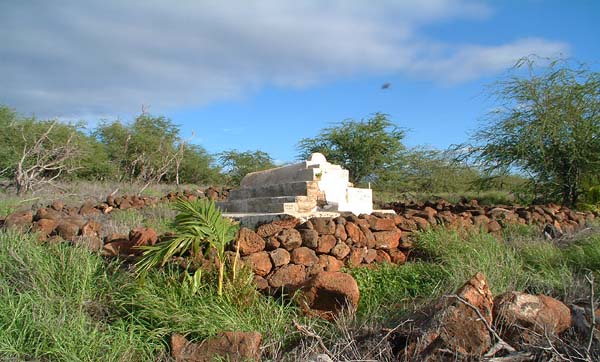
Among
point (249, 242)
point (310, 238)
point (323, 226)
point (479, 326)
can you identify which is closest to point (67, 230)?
point (249, 242)

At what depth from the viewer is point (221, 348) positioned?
385cm

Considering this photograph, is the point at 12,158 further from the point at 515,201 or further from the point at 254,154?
the point at 515,201

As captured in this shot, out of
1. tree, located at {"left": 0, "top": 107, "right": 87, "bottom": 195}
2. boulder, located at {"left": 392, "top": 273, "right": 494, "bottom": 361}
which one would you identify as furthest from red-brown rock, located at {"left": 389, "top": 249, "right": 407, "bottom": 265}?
tree, located at {"left": 0, "top": 107, "right": 87, "bottom": 195}

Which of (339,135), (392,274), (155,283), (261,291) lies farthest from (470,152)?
(155,283)

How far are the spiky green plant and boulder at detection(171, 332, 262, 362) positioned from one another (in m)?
0.66

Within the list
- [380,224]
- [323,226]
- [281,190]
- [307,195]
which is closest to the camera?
[323,226]

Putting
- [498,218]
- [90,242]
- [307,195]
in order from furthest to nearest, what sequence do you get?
[498,218]
[307,195]
[90,242]

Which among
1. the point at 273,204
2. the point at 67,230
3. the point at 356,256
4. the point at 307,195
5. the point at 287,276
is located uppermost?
the point at 307,195

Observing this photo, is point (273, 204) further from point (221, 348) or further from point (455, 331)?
point (455, 331)

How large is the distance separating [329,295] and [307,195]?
3.58 m

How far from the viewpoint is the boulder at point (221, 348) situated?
3756 mm

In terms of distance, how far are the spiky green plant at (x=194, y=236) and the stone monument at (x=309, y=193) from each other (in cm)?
260

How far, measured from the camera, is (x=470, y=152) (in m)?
13.8

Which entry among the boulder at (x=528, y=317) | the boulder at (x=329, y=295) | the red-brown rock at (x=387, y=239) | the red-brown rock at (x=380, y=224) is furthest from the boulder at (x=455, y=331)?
the red-brown rock at (x=380, y=224)
